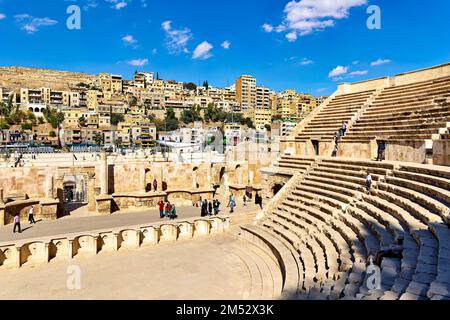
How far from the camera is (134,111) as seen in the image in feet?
337

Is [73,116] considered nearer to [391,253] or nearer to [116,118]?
[116,118]

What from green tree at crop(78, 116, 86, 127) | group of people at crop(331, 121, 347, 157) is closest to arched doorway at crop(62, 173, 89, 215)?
group of people at crop(331, 121, 347, 157)

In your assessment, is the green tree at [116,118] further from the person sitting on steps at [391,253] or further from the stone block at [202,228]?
the person sitting on steps at [391,253]

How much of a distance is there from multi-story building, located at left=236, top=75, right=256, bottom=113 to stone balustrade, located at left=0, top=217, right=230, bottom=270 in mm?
112022

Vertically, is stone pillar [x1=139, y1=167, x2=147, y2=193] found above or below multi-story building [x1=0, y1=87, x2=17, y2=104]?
below

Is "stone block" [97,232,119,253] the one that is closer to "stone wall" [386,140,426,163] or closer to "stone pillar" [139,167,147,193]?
"stone pillar" [139,167,147,193]

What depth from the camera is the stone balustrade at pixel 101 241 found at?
11.2 metres

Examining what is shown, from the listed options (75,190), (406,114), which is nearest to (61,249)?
(406,114)

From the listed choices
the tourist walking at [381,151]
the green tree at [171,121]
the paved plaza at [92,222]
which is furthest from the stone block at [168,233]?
the green tree at [171,121]

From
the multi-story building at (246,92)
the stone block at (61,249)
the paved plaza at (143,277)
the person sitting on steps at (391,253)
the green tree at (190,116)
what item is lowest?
the paved plaza at (143,277)

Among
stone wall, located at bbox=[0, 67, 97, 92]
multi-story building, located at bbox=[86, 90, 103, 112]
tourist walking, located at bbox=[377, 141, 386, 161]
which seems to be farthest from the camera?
stone wall, located at bbox=[0, 67, 97, 92]

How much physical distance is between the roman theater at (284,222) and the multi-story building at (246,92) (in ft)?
341

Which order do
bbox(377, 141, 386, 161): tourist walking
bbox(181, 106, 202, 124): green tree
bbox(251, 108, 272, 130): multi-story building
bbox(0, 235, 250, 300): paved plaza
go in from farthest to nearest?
bbox(251, 108, 272, 130): multi-story building, bbox(181, 106, 202, 124): green tree, bbox(377, 141, 386, 161): tourist walking, bbox(0, 235, 250, 300): paved plaza

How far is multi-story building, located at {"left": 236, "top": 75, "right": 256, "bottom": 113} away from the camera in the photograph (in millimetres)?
126062
